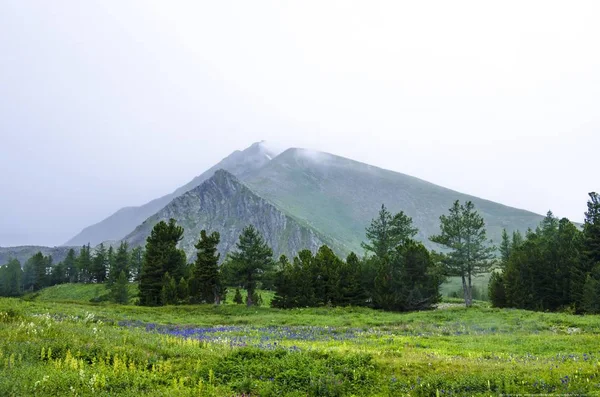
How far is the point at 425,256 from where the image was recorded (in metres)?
45.9

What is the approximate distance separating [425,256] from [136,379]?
4203cm

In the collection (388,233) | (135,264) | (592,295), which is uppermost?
(388,233)

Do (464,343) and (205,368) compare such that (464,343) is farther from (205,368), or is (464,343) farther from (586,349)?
(205,368)

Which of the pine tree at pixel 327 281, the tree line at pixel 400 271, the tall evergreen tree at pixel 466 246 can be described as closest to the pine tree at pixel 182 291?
the tree line at pixel 400 271

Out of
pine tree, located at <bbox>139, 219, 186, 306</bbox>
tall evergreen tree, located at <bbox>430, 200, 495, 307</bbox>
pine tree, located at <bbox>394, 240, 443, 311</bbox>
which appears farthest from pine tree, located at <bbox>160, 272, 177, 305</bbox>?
tall evergreen tree, located at <bbox>430, 200, 495, 307</bbox>

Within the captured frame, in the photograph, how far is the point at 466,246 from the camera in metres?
48.4

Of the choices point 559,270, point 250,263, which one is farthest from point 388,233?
point 250,263

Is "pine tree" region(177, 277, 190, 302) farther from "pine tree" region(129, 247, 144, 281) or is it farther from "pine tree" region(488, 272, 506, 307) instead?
"pine tree" region(129, 247, 144, 281)

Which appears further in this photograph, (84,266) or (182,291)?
(84,266)

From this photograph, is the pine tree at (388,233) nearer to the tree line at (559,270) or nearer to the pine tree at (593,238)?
the tree line at (559,270)

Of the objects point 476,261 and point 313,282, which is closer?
point 476,261

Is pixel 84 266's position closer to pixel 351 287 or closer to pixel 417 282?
pixel 351 287

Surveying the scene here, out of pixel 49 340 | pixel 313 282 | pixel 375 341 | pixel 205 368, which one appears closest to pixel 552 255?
pixel 313 282

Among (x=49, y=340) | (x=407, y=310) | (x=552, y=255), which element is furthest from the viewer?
(x=552, y=255)
